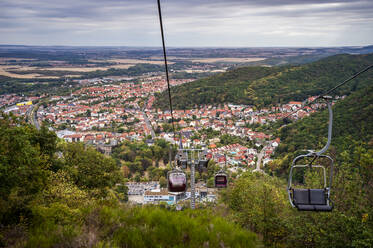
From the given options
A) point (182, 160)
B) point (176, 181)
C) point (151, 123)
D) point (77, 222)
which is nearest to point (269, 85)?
point (151, 123)

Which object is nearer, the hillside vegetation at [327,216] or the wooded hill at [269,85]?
the hillside vegetation at [327,216]

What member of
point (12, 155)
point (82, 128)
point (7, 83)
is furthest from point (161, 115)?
point (12, 155)

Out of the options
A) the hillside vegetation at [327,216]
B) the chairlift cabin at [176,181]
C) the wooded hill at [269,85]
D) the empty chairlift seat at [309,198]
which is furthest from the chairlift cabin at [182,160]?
the wooded hill at [269,85]

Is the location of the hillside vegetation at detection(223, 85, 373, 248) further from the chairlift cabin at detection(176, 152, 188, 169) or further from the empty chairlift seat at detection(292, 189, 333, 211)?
the chairlift cabin at detection(176, 152, 188, 169)

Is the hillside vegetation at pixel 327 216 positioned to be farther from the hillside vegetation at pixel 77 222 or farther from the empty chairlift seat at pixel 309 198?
the hillside vegetation at pixel 77 222

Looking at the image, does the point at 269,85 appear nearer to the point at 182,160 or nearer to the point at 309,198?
the point at 182,160

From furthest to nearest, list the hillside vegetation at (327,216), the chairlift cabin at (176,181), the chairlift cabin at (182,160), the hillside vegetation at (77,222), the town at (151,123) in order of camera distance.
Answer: the town at (151,123)
the chairlift cabin at (182,160)
the chairlift cabin at (176,181)
the hillside vegetation at (327,216)
the hillside vegetation at (77,222)
